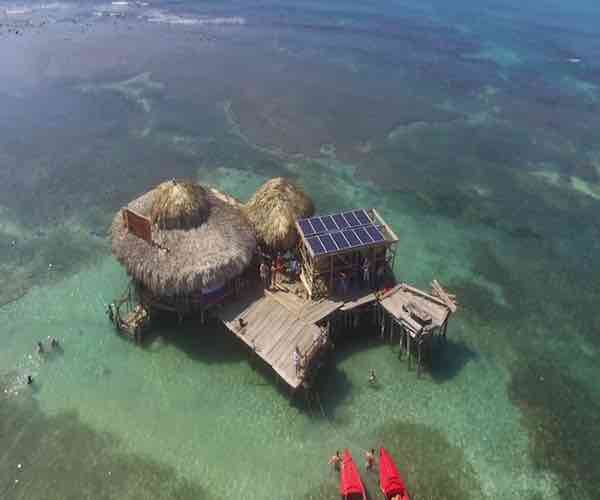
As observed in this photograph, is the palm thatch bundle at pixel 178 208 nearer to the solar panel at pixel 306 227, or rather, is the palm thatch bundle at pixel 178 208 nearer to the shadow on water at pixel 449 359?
the solar panel at pixel 306 227

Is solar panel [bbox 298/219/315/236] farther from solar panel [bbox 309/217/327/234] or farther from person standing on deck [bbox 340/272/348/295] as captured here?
person standing on deck [bbox 340/272/348/295]

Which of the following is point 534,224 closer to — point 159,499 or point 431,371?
point 431,371

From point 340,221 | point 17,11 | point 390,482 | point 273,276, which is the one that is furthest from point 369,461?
point 17,11

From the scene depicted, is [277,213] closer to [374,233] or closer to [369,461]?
[374,233]

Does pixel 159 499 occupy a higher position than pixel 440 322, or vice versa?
pixel 440 322

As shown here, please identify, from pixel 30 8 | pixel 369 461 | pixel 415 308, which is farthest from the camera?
pixel 30 8

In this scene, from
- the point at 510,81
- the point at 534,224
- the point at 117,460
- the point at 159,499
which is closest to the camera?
the point at 159,499

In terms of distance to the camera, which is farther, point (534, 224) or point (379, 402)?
point (534, 224)

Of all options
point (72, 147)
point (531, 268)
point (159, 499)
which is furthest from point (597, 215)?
point (72, 147)
